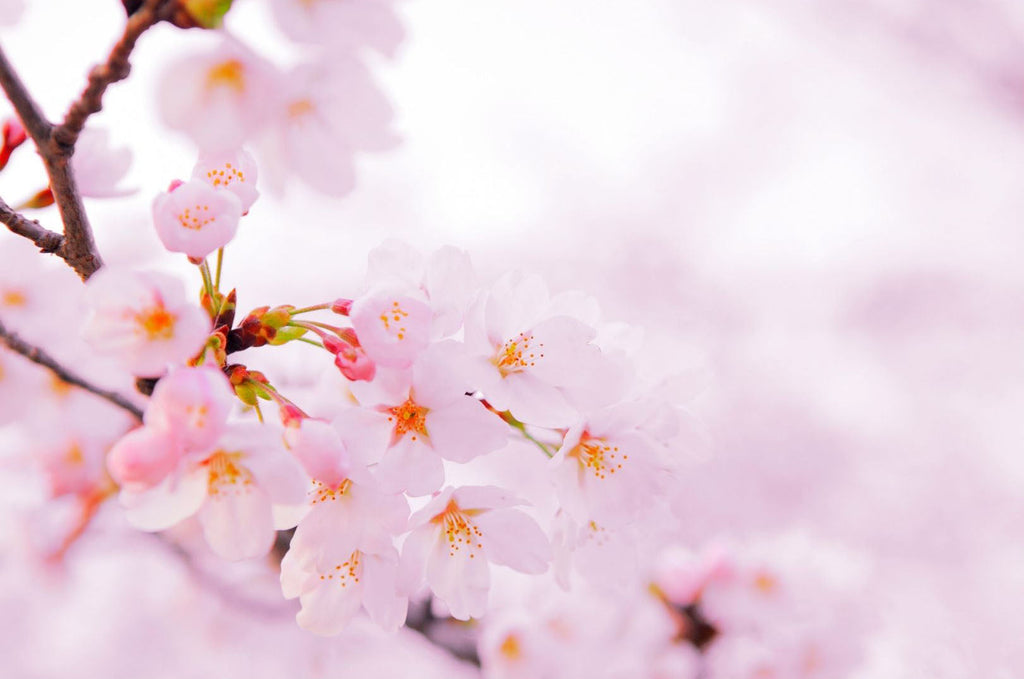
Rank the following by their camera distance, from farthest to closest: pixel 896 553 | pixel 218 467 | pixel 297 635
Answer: pixel 896 553
pixel 297 635
pixel 218 467

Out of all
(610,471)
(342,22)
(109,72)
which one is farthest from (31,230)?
(610,471)

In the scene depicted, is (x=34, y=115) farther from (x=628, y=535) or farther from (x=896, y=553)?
(x=896, y=553)

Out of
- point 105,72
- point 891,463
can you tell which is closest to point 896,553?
point 891,463

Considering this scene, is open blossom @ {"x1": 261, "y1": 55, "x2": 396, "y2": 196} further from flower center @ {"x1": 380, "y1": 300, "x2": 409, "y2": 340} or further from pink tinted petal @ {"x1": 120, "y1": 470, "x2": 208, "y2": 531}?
pink tinted petal @ {"x1": 120, "y1": 470, "x2": 208, "y2": 531}

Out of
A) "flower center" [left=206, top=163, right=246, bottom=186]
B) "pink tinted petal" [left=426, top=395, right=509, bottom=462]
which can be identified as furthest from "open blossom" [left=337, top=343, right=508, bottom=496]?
"flower center" [left=206, top=163, right=246, bottom=186]

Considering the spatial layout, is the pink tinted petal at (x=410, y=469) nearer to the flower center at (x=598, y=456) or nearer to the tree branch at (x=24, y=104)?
the flower center at (x=598, y=456)

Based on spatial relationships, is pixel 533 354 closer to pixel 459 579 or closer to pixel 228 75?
pixel 459 579
